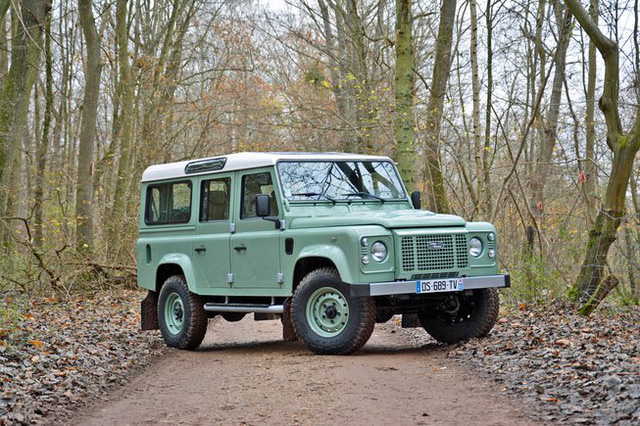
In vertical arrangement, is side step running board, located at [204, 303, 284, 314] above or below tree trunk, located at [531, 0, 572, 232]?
below

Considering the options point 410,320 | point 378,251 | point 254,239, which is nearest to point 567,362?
point 378,251

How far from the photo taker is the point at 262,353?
10523 mm

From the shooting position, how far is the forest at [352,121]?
45.1 ft

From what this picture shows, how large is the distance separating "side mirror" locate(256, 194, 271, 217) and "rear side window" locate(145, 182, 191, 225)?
84.7 inches

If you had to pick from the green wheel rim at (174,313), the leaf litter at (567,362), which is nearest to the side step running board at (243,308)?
the green wheel rim at (174,313)

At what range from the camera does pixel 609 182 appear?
11.8 m

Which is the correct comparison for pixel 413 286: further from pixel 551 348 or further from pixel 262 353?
pixel 262 353

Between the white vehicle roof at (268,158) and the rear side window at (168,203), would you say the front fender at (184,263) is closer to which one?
the rear side window at (168,203)

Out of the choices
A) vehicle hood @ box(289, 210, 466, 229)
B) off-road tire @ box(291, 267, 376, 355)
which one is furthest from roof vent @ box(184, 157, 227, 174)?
off-road tire @ box(291, 267, 376, 355)

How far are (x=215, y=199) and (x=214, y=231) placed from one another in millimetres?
427

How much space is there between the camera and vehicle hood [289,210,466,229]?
920 centimetres

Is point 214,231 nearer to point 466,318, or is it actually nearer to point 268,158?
point 268,158

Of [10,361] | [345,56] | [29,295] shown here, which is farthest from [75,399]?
[345,56]

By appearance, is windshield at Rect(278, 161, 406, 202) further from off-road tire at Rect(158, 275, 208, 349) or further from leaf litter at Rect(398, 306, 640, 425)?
off-road tire at Rect(158, 275, 208, 349)
